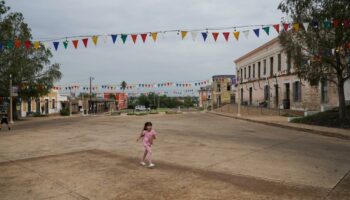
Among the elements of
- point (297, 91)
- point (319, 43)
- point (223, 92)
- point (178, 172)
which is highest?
point (319, 43)

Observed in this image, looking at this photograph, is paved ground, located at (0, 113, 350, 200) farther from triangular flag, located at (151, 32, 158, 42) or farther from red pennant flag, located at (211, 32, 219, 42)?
red pennant flag, located at (211, 32, 219, 42)

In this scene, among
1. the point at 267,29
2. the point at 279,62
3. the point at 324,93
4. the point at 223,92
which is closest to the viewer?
the point at 267,29

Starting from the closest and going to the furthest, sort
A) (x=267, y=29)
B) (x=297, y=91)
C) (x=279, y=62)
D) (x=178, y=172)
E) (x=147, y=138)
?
(x=178, y=172), (x=147, y=138), (x=267, y=29), (x=297, y=91), (x=279, y=62)

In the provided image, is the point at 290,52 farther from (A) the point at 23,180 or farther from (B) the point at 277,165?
(A) the point at 23,180

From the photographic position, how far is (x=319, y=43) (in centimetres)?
1967

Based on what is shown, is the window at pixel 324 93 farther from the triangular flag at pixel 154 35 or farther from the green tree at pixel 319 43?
the triangular flag at pixel 154 35

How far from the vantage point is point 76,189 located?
609cm

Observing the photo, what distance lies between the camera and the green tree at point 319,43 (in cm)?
1828

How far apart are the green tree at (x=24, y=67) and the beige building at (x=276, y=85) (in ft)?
68.4

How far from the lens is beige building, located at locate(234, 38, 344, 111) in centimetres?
2883

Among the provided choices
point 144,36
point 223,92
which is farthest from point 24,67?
point 223,92

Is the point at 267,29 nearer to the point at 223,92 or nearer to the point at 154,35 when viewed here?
the point at 154,35

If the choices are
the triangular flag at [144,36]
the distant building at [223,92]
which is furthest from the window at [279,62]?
the distant building at [223,92]

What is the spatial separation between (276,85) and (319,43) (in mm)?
19408
